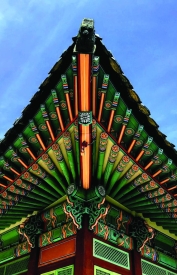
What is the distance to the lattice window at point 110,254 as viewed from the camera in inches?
264

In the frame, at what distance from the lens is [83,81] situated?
16.5ft

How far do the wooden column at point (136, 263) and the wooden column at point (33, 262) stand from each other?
7.47ft

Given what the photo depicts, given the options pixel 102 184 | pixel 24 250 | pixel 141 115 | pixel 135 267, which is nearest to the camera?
pixel 141 115

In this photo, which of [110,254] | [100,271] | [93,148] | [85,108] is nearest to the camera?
[85,108]

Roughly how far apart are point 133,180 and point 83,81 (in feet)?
9.96

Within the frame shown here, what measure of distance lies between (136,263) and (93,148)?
10.6 ft

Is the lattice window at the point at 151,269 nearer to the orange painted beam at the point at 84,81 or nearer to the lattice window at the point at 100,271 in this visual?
the lattice window at the point at 100,271

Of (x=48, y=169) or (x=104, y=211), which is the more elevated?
(x=48, y=169)

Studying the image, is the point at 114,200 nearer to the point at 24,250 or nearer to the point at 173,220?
the point at 173,220

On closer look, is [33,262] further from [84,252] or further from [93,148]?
[93,148]

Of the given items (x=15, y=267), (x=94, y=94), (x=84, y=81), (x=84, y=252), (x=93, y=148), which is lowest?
(x=84, y=252)

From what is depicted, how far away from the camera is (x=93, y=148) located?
20.7ft

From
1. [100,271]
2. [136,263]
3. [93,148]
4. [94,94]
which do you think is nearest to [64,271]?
[100,271]

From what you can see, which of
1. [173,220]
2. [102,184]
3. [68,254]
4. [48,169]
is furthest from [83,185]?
[173,220]
